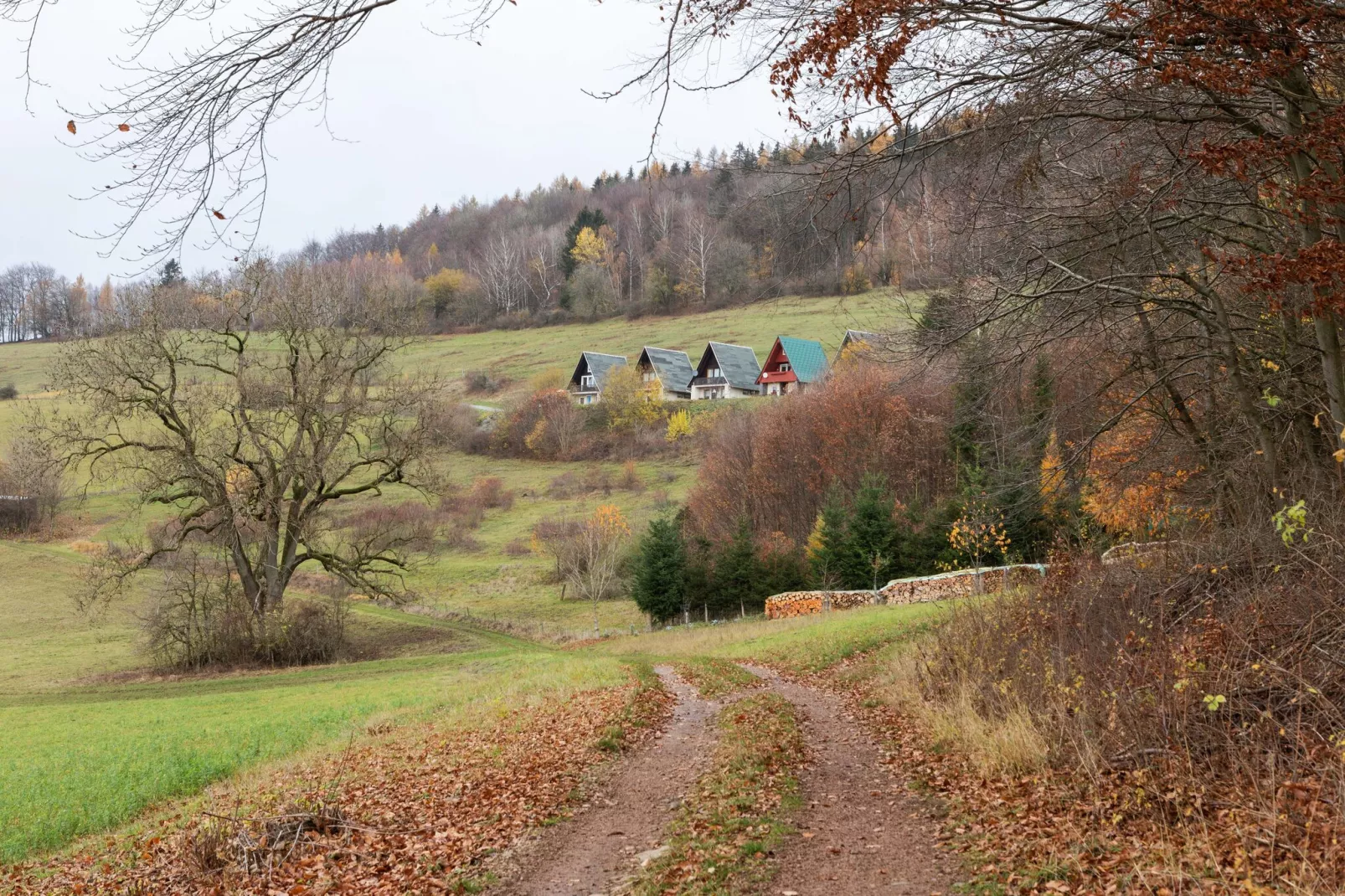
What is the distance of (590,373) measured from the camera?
3418 inches

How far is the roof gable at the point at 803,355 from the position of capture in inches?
2751

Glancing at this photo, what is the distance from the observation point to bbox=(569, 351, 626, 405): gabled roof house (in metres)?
85.9

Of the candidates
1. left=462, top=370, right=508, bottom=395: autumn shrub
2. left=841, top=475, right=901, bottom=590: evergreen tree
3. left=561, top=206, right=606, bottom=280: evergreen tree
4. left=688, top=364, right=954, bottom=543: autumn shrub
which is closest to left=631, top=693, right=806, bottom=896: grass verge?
left=841, top=475, right=901, bottom=590: evergreen tree

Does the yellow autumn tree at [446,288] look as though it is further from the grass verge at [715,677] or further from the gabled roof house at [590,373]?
the grass verge at [715,677]

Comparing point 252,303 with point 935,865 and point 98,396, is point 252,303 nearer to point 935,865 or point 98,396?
point 98,396

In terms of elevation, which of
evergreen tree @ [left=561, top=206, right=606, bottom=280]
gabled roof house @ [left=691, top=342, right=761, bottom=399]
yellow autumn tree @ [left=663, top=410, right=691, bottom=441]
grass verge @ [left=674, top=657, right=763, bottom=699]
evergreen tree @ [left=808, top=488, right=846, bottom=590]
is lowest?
evergreen tree @ [left=808, top=488, right=846, bottom=590]

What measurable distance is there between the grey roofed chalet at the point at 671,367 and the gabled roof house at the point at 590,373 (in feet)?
10.7

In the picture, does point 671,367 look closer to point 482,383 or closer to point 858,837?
point 482,383

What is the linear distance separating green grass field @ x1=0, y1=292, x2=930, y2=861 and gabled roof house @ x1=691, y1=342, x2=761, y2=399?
19280 mm

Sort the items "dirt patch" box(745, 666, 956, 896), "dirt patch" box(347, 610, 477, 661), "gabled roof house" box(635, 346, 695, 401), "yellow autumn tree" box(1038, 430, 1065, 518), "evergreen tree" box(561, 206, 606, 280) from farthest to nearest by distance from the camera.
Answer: "gabled roof house" box(635, 346, 695, 401) < "evergreen tree" box(561, 206, 606, 280) < "dirt patch" box(347, 610, 477, 661) < "yellow autumn tree" box(1038, 430, 1065, 518) < "dirt patch" box(745, 666, 956, 896)

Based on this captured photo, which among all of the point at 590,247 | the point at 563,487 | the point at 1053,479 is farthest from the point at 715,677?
the point at 563,487

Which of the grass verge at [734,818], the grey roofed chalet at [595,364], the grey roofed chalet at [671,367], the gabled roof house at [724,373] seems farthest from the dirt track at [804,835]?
the grey roofed chalet at [595,364]

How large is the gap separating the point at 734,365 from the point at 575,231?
18.1 m

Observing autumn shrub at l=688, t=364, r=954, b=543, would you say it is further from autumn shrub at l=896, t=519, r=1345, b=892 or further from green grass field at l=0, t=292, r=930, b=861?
autumn shrub at l=896, t=519, r=1345, b=892
